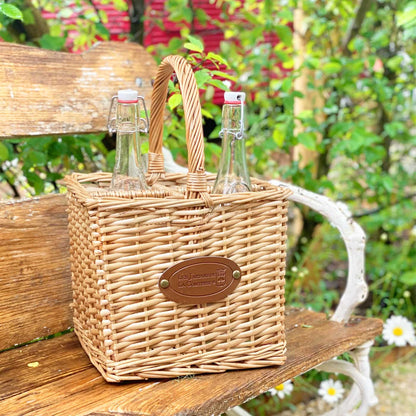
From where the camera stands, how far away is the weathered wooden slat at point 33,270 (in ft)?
4.19

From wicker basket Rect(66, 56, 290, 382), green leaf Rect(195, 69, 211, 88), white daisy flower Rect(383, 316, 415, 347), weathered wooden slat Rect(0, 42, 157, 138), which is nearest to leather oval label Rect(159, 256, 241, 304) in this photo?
wicker basket Rect(66, 56, 290, 382)

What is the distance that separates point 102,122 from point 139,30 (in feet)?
2.31

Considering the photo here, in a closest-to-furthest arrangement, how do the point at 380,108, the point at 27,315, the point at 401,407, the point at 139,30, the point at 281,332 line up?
the point at 281,332 → the point at 27,315 → the point at 139,30 → the point at 401,407 → the point at 380,108

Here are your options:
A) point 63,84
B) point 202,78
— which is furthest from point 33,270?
point 202,78

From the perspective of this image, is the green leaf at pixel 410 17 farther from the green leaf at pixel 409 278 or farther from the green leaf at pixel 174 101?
the green leaf at pixel 409 278

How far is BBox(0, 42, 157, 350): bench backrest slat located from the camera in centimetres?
129

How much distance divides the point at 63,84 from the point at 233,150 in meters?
0.56

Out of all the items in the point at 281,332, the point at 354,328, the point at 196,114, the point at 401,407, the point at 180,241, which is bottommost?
the point at 401,407

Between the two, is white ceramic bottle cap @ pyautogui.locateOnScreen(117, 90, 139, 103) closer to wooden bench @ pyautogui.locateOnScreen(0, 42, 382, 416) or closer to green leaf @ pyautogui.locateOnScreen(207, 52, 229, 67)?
green leaf @ pyautogui.locateOnScreen(207, 52, 229, 67)

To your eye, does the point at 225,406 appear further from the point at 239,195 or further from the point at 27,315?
the point at 27,315

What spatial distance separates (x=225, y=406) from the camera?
38.9 inches

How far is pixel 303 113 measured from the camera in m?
1.99

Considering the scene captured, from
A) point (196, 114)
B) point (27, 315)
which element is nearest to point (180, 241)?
point (196, 114)

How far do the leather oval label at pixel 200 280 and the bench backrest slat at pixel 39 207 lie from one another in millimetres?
455
